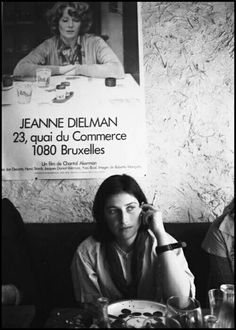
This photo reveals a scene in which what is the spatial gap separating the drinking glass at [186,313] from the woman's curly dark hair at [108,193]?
300mm

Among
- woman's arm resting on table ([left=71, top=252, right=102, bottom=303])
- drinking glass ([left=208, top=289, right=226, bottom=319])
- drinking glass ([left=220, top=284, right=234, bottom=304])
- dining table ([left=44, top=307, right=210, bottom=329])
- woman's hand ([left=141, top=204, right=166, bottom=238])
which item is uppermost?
woman's hand ([left=141, top=204, right=166, bottom=238])

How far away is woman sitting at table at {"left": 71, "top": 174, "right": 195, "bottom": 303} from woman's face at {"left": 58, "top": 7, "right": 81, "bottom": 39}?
0.36 meters

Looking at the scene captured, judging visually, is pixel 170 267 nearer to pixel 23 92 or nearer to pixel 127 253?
pixel 127 253

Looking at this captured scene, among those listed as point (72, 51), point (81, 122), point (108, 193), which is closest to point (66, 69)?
point (72, 51)

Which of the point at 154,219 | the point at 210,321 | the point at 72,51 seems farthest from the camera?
the point at 154,219

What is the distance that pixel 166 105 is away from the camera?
3.10 ft

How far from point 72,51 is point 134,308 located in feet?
1.83

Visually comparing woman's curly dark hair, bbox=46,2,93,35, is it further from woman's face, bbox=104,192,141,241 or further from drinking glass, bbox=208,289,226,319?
drinking glass, bbox=208,289,226,319

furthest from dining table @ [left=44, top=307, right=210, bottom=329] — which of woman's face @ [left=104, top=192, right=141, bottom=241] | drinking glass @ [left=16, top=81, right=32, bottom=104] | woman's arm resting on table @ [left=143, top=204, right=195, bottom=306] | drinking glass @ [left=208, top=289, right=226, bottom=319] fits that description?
drinking glass @ [left=16, top=81, right=32, bottom=104]

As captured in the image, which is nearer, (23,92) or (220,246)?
(23,92)

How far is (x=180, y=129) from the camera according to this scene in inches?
35.9

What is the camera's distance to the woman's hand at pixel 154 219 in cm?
83

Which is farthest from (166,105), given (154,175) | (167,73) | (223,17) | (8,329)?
(8,329)

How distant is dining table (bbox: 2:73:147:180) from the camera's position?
2.60 ft
